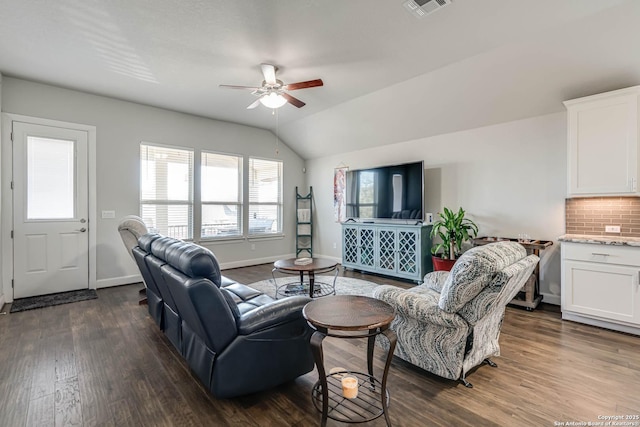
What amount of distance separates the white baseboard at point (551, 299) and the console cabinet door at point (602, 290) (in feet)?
1.92

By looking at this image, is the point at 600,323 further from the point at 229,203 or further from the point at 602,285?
the point at 229,203

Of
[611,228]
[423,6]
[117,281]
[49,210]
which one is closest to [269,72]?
[423,6]

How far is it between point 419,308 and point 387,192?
3415 millimetres

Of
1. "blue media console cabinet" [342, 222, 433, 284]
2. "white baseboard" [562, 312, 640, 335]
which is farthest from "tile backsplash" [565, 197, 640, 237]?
"blue media console cabinet" [342, 222, 433, 284]

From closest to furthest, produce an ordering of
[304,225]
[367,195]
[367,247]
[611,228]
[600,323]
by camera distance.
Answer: [600,323]
[611,228]
[367,247]
[367,195]
[304,225]

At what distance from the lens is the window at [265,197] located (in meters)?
6.41

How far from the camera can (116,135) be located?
4.71m

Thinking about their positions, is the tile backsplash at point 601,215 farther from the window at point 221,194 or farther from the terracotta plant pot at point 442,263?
the window at point 221,194

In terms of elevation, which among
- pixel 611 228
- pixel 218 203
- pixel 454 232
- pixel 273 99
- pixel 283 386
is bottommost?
pixel 283 386

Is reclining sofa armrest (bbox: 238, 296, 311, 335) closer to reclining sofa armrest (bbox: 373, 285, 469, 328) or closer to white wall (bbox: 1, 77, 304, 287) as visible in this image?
reclining sofa armrest (bbox: 373, 285, 469, 328)

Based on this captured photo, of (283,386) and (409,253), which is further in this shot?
(409,253)

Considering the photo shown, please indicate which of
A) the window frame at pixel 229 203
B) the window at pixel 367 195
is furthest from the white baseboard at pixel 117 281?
the window at pixel 367 195

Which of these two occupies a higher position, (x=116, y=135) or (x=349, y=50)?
(x=349, y=50)

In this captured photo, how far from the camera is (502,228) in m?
4.27
